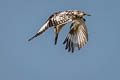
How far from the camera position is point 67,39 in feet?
53.0

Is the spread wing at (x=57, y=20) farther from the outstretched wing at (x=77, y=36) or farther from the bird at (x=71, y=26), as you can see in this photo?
the outstretched wing at (x=77, y=36)

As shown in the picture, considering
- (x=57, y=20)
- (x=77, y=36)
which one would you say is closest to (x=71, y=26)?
(x=77, y=36)

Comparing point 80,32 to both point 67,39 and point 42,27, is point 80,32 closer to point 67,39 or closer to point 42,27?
point 67,39

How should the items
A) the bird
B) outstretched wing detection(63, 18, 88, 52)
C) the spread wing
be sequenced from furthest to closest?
outstretched wing detection(63, 18, 88, 52), the bird, the spread wing

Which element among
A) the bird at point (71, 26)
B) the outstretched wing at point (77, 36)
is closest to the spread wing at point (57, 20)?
the bird at point (71, 26)

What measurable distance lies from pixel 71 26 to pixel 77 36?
354 millimetres

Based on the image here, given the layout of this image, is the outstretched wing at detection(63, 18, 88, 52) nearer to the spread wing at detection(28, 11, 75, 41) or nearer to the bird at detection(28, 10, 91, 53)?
the bird at detection(28, 10, 91, 53)

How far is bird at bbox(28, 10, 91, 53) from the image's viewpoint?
14531 millimetres

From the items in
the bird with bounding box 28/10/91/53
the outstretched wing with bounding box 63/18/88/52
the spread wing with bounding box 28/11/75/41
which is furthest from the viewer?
the outstretched wing with bounding box 63/18/88/52

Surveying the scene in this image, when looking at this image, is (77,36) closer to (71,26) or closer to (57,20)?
(71,26)

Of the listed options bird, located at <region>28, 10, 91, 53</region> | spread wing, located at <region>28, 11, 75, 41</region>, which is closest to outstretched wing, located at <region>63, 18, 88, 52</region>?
bird, located at <region>28, 10, 91, 53</region>

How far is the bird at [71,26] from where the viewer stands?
14.5 m

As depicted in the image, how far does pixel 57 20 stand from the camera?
14680 millimetres

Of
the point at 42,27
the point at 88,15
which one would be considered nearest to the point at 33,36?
the point at 42,27
